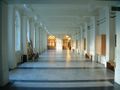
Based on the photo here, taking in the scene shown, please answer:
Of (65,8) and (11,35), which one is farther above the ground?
(65,8)

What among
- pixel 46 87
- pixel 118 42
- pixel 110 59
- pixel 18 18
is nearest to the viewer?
pixel 46 87

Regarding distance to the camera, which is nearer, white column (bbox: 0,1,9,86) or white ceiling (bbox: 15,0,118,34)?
white column (bbox: 0,1,9,86)

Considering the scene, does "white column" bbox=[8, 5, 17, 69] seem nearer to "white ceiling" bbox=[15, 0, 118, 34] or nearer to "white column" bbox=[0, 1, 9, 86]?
"white ceiling" bbox=[15, 0, 118, 34]

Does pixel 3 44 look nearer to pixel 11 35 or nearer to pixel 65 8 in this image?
pixel 11 35

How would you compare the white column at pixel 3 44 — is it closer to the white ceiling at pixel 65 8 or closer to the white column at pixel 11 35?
the white ceiling at pixel 65 8

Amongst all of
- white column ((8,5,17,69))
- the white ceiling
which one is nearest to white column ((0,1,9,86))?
the white ceiling

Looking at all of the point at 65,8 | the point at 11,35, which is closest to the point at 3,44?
the point at 11,35

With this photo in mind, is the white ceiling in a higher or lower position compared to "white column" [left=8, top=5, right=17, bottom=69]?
higher

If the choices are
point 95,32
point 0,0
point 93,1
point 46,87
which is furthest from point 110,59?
point 0,0

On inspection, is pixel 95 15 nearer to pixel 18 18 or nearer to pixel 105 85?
pixel 18 18

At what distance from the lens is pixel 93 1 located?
324 inches

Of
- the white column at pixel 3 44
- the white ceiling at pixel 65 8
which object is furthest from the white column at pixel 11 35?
the white column at pixel 3 44

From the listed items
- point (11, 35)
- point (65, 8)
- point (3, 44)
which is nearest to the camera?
point (3, 44)

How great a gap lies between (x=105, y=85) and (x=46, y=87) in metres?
1.99
